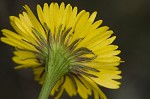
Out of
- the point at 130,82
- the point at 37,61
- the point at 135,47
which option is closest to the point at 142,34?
the point at 135,47

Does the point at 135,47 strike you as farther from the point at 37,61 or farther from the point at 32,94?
the point at 37,61

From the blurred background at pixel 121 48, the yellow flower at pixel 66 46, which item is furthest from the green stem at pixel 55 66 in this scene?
the blurred background at pixel 121 48

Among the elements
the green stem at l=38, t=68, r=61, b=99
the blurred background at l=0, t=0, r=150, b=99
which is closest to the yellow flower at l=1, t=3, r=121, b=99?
the green stem at l=38, t=68, r=61, b=99

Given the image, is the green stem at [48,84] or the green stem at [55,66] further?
the green stem at [55,66]

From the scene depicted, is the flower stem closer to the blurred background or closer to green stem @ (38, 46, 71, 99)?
green stem @ (38, 46, 71, 99)

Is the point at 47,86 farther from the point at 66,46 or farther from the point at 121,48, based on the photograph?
the point at 121,48

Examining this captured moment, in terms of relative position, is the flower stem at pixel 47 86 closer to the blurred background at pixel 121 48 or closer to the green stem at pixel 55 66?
the green stem at pixel 55 66
